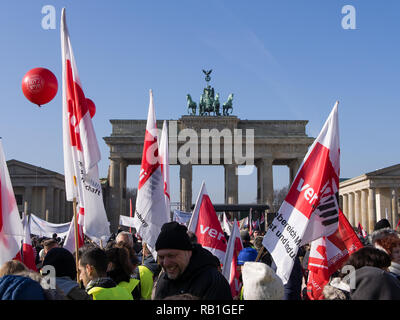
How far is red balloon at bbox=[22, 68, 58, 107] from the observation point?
42.4 feet

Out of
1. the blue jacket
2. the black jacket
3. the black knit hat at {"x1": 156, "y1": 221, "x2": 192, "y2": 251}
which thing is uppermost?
the black knit hat at {"x1": 156, "y1": 221, "x2": 192, "y2": 251}

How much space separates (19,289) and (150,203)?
21.6 feet

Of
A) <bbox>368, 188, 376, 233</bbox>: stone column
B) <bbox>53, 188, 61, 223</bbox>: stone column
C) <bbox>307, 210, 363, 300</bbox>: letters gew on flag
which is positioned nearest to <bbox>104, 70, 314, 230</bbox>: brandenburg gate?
<bbox>53, 188, 61, 223</bbox>: stone column

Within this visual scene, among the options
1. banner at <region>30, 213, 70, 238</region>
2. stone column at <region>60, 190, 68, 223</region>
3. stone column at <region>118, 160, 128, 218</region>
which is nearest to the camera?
banner at <region>30, 213, 70, 238</region>

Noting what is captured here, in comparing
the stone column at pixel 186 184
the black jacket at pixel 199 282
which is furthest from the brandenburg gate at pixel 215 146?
the black jacket at pixel 199 282

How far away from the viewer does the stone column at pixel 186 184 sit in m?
75.9

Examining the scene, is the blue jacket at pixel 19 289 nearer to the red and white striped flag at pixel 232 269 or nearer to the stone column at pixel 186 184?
the red and white striped flag at pixel 232 269

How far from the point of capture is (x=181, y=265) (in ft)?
16.0

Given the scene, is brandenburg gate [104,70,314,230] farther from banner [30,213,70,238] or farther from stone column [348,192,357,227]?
banner [30,213,70,238]

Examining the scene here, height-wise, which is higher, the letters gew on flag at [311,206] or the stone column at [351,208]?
the letters gew on flag at [311,206]

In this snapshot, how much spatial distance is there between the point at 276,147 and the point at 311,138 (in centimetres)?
554

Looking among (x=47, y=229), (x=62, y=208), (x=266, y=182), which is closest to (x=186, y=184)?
(x=266, y=182)

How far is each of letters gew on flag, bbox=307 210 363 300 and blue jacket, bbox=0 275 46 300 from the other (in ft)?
17.7

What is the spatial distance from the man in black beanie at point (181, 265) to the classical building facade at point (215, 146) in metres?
70.5
